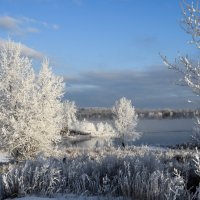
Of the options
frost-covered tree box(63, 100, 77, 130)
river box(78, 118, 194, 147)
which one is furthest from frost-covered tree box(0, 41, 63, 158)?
frost-covered tree box(63, 100, 77, 130)

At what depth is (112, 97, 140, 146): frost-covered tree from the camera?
48.3 metres

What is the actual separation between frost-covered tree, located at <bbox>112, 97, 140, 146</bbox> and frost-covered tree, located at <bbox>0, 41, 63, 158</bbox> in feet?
92.3

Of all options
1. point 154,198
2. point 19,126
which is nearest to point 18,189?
point 154,198

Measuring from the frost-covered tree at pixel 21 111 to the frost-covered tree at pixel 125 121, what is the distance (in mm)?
28137

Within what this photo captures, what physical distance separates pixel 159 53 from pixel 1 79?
1380 cm

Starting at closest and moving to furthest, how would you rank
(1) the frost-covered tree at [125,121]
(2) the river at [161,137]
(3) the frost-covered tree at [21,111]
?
(3) the frost-covered tree at [21,111] → (1) the frost-covered tree at [125,121] → (2) the river at [161,137]

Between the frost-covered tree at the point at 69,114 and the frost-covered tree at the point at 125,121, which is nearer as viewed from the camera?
the frost-covered tree at the point at 125,121

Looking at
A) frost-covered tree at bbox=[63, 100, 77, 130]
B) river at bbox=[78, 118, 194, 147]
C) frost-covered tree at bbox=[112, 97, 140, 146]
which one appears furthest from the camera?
frost-covered tree at bbox=[63, 100, 77, 130]

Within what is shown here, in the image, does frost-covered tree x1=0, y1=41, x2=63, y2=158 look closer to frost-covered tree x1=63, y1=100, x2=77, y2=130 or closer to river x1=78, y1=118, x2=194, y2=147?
river x1=78, y1=118, x2=194, y2=147

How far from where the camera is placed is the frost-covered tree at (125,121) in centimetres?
4828

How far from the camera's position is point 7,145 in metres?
18.6

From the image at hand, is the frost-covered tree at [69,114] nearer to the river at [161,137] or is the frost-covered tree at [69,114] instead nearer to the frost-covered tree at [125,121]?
the river at [161,137]

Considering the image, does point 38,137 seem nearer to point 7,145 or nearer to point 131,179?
point 7,145

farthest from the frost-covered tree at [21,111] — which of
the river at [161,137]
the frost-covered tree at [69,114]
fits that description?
the frost-covered tree at [69,114]
